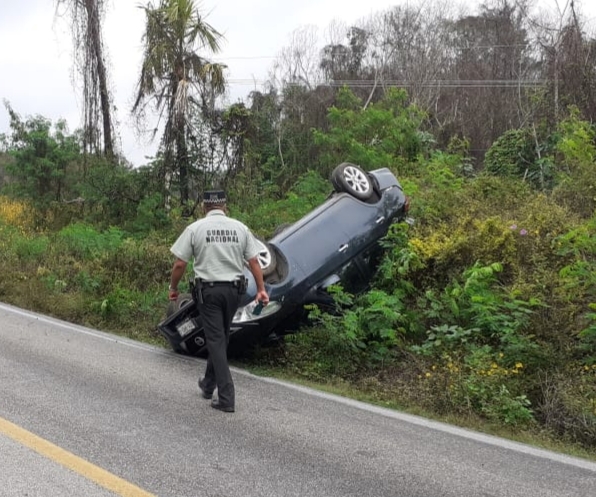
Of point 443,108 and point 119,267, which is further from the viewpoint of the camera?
point 443,108

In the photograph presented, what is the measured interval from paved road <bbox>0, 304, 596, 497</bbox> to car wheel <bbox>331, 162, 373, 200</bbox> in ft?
11.0

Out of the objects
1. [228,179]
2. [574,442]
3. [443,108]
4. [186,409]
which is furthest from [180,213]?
[443,108]

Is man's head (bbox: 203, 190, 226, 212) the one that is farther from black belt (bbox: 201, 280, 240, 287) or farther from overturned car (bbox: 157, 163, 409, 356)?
overturned car (bbox: 157, 163, 409, 356)

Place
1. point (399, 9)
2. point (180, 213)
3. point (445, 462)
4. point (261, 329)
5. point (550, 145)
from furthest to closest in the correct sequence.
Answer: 1. point (399, 9)
2. point (180, 213)
3. point (550, 145)
4. point (261, 329)
5. point (445, 462)

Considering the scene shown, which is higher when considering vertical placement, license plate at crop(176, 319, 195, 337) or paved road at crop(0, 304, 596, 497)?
license plate at crop(176, 319, 195, 337)

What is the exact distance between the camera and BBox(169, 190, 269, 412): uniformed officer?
5445mm

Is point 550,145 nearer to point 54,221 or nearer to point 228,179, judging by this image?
point 228,179

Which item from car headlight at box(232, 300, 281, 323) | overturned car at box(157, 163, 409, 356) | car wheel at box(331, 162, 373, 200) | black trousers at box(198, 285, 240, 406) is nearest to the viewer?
black trousers at box(198, 285, 240, 406)

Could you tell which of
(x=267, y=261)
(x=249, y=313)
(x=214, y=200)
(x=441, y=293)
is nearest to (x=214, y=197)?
(x=214, y=200)

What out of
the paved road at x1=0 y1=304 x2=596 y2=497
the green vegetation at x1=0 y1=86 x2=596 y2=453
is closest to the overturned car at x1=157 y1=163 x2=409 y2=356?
the green vegetation at x1=0 y1=86 x2=596 y2=453

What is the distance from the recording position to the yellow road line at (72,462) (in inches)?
149

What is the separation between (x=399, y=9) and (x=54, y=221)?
88.4 feet

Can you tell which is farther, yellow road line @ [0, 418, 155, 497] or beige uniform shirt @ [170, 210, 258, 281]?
beige uniform shirt @ [170, 210, 258, 281]

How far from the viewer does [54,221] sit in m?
18.2
